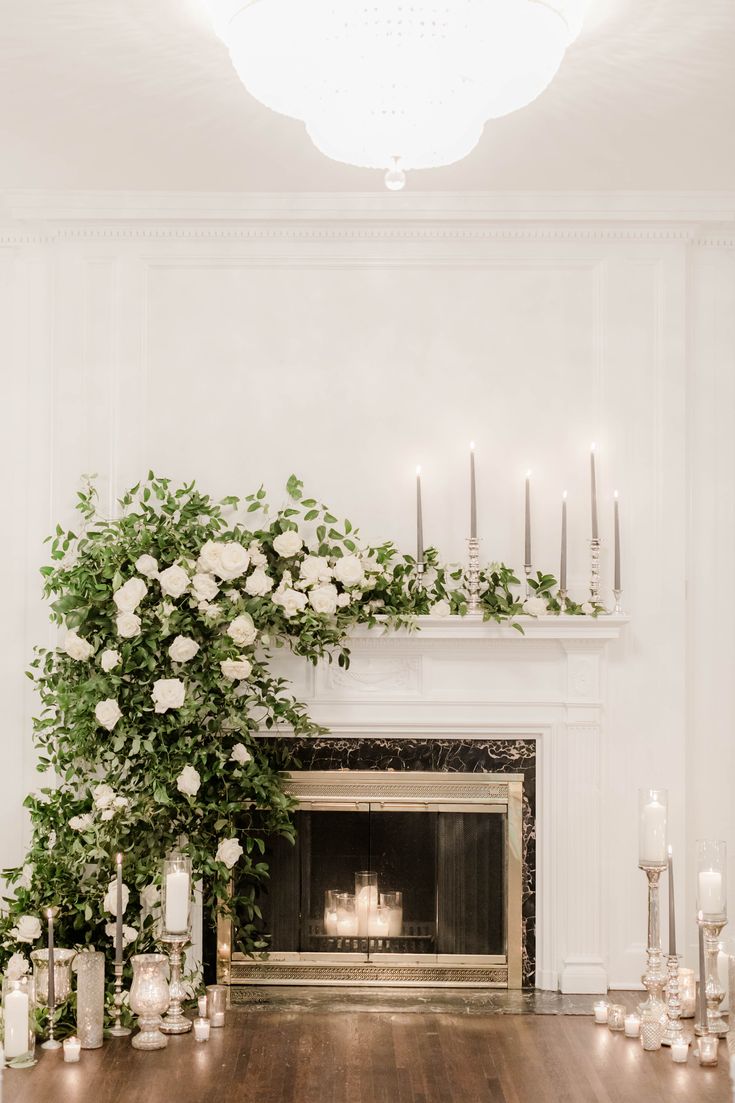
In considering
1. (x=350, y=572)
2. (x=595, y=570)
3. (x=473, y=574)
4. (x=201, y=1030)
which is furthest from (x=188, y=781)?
(x=595, y=570)

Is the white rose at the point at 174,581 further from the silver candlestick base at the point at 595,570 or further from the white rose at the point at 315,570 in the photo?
the silver candlestick base at the point at 595,570

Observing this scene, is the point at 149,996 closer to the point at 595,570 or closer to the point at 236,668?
the point at 236,668

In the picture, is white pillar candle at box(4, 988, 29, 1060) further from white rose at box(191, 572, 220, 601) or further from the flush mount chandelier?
the flush mount chandelier

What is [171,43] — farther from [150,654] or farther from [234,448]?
[150,654]

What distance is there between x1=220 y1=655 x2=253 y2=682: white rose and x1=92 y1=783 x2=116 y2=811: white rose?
21.0 inches

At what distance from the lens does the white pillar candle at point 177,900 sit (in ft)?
10.8

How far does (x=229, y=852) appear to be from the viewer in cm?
357

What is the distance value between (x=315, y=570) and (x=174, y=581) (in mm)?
470

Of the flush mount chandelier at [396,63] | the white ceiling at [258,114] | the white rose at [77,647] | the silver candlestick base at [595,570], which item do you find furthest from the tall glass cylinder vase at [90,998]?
the white ceiling at [258,114]

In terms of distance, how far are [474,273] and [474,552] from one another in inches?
40.8

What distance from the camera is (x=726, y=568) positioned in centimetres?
399

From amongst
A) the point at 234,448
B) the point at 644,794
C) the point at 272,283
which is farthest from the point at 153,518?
the point at 644,794

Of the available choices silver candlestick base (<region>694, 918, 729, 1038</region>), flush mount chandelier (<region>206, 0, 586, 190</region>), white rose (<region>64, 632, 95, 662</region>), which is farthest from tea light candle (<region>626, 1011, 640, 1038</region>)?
flush mount chandelier (<region>206, 0, 586, 190</region>)

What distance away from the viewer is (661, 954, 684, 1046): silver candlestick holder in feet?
10.8
